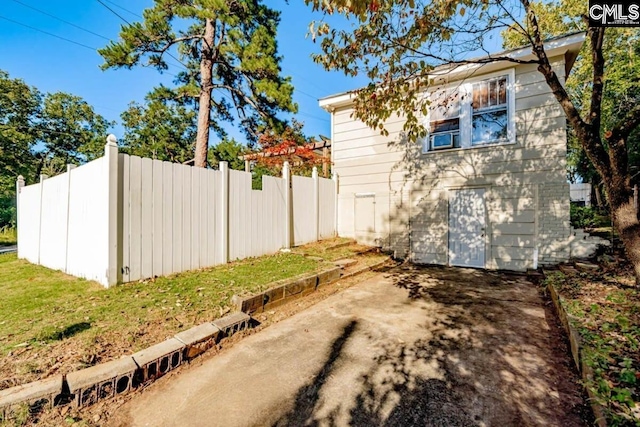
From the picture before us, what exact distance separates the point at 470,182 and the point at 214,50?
26.7 ft

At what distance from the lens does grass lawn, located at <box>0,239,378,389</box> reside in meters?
2.33

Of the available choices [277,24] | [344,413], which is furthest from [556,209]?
[277,24]

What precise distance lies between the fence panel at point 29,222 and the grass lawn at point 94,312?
115cm

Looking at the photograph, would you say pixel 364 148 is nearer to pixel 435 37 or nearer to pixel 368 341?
pixel 435 37

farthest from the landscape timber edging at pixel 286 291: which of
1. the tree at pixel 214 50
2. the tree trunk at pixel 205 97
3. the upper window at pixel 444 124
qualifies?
the tree trunk at pixel 205 97

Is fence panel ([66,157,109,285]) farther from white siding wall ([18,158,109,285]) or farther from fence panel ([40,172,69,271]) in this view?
fence panel ([40,172,69,271])

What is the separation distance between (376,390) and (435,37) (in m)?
4.35

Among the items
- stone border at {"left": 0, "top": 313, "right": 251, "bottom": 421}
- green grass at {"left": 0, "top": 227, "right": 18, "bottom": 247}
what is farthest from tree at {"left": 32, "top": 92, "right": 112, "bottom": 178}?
stone border at {"left": 0, "top": 313, "right": 251, "bottom": 421}

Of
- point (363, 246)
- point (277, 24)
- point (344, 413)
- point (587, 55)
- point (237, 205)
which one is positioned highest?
point (587, 55)

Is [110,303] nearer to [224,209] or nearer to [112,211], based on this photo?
[112,211]

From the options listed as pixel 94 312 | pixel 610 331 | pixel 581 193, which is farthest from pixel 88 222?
pixel 581 193

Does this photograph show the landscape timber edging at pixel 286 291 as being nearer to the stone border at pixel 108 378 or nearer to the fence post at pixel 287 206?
the stone border at pixel 108 378

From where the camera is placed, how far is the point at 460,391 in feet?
7.22

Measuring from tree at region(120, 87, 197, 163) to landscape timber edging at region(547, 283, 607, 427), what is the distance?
50.9 feet
